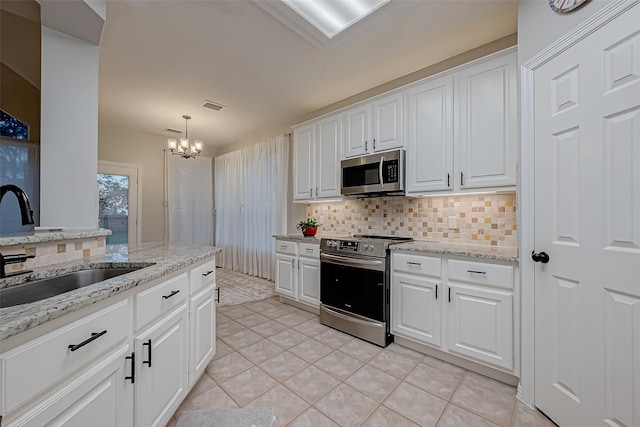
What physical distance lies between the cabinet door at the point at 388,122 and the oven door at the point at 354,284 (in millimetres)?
1181

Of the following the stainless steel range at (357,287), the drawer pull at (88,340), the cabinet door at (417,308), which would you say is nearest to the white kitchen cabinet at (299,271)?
the stainless steel range at (357,287)

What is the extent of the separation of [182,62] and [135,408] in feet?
9.44

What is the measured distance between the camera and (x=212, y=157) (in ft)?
19.7

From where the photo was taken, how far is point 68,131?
1856 mm

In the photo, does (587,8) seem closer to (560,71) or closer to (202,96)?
(560,71)

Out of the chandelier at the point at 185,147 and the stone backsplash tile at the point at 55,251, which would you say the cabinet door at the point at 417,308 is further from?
the chandelier at the point at 185,147

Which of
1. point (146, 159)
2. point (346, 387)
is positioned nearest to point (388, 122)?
point (346, 387)

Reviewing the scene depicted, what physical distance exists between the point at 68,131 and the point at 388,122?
2.60 metres

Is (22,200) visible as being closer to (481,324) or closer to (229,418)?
(229,418)

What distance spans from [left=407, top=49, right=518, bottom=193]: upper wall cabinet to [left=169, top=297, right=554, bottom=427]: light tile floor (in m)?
1.45

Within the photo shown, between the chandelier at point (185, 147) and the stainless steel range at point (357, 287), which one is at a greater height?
the chandelier at point (185, 147)

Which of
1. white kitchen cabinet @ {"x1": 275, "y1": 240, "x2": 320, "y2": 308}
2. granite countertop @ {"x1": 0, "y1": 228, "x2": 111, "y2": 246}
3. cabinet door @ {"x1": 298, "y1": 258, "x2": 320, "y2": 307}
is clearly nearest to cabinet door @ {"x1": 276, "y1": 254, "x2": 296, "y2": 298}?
white kitchen cabinet @ {"x1": 275, "y1": 240, "x2": 320, "y2": 308}

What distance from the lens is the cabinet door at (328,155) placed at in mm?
3186

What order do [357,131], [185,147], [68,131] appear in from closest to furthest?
1. [68,131]
2. [357,131]
3. [185,147]
